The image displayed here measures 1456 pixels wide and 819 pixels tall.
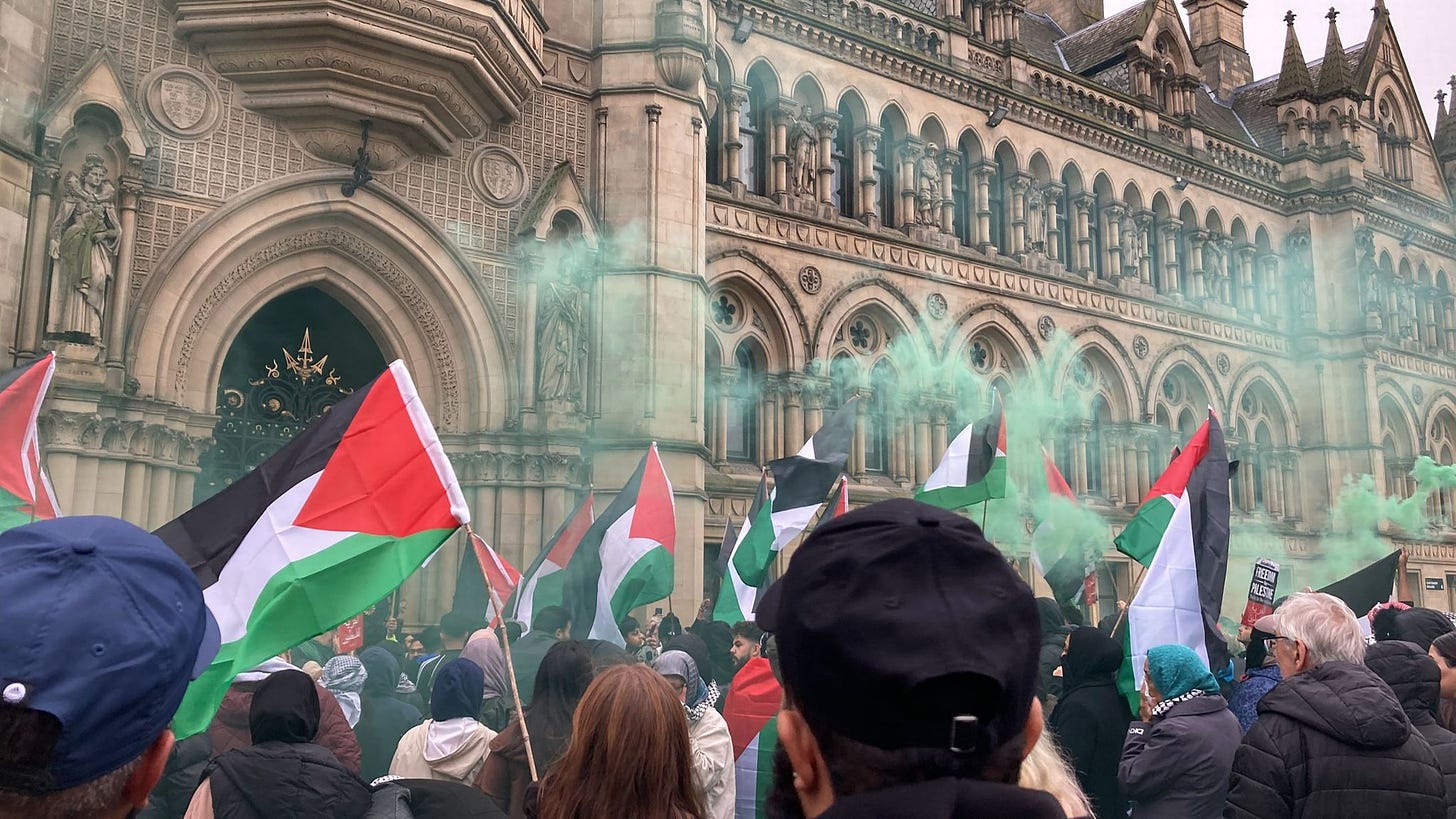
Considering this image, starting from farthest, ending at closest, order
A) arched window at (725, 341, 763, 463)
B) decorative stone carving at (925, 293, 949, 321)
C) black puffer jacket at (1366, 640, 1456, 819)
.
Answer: decorative stone carving at (925, 293, 949, 321) < arched window at (725, 341, 763, 463) < black puffer jacket at (1366, 640, 1456, 819)

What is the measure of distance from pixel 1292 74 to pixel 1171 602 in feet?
97.3

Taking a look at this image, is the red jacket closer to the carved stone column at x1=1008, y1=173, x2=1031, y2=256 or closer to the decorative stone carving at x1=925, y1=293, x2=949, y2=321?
the decorative stone carving at x1=925, y1=293, x2=949, y2=321

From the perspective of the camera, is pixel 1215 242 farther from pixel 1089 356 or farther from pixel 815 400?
pixel 815 400

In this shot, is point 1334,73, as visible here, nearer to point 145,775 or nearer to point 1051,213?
point 1051,213

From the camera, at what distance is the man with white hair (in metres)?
3.66

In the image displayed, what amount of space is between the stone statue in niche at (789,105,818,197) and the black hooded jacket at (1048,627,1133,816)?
15.4m

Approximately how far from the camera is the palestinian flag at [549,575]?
409 inches

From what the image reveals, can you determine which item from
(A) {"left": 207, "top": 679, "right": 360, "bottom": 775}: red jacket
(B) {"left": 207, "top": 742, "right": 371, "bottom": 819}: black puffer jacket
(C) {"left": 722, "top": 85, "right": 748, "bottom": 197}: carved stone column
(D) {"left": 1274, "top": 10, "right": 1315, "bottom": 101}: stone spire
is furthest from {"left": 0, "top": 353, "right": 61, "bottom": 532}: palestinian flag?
(D) {"left": 1274, "top": 10, "right": 1315, "bottom": 101}: stone spire

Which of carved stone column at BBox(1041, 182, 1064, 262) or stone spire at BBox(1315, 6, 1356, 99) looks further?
stone spire at BBox(1315, 6, 1356, 99)

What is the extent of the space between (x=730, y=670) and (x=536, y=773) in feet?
14.5

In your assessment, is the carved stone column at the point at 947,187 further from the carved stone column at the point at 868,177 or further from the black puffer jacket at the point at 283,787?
the black puffer jacket at the point at 283,787

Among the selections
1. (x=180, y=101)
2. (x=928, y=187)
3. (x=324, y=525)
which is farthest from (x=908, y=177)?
(x=324, y=525)

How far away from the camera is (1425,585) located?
30016 mm

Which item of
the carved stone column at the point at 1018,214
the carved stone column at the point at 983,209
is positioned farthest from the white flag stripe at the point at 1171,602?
the carved stone column at the point at 1018,214
